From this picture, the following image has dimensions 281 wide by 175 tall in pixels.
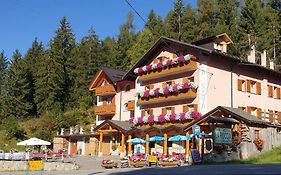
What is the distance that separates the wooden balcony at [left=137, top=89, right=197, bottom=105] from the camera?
39.0 m

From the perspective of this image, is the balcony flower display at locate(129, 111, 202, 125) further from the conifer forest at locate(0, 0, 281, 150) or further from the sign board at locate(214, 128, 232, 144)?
the conifer forest at locate(0, 0, 281, 150)

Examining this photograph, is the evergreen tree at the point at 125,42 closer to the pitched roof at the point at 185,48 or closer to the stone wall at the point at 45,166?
the pitched roof at the point at 185,48

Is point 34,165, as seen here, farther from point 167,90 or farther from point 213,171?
point 167,90

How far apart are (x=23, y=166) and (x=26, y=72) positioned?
48.6 meters

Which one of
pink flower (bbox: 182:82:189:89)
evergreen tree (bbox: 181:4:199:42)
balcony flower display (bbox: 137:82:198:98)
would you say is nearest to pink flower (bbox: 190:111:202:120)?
balcony flower display (bbox: 137:82:198:98)

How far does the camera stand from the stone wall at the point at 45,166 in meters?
31.9

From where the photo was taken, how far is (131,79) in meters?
48.7

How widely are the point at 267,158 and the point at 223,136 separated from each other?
3312 millimetres

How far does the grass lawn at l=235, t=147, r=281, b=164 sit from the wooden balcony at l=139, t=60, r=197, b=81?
36.3ft

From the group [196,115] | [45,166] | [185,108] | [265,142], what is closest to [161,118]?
[185,108]

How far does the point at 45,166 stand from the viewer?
32625mm

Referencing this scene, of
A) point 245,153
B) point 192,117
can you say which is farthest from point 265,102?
point 245,153

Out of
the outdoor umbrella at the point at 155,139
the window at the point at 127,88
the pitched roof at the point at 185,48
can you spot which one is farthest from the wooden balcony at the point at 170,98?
the window at the point at 127,88

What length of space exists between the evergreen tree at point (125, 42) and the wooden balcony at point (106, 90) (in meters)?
24.6
